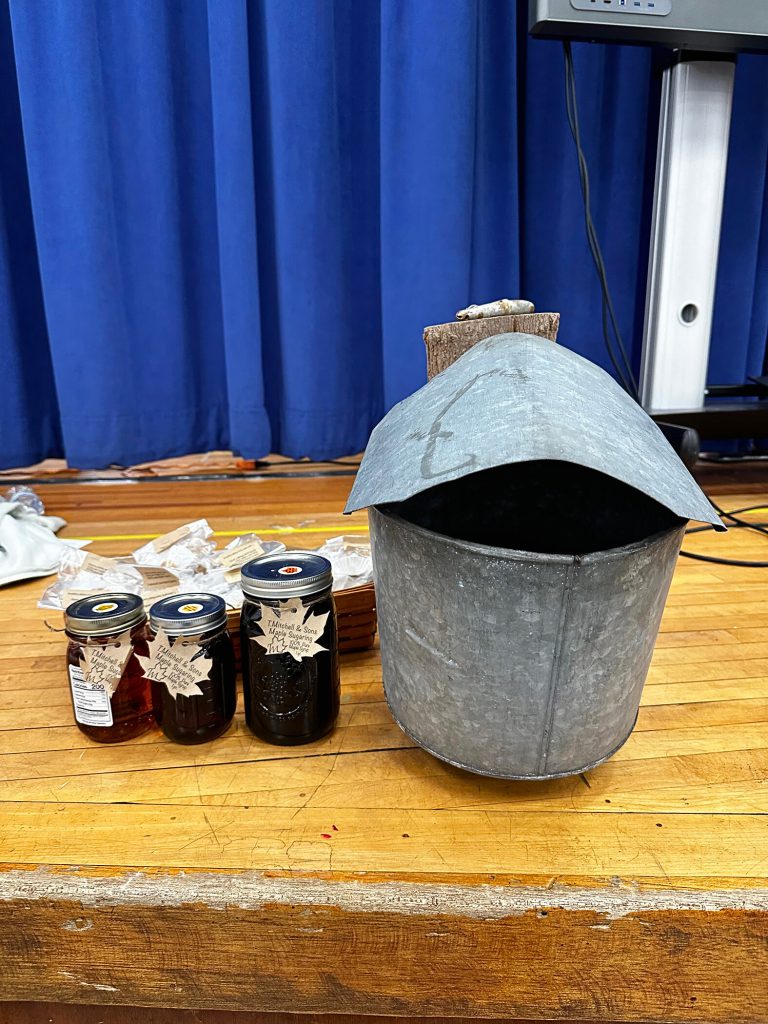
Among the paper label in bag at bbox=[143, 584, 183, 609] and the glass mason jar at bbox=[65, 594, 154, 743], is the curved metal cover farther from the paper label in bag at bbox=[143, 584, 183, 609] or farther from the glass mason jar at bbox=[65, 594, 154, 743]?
the paper label in bag at bbox=[143, 584, 183, 609]

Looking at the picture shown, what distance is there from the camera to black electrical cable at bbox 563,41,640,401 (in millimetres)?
1654

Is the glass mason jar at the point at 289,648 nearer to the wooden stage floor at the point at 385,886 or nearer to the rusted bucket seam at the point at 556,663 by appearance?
the wooden stage floor at the point at 385,886

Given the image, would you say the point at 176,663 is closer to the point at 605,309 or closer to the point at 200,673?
the point at 200,673

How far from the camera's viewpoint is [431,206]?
5.99 ft

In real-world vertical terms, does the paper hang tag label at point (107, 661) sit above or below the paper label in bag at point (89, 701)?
above

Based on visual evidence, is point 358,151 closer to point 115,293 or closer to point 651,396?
point 115,293

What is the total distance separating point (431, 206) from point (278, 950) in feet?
5.56

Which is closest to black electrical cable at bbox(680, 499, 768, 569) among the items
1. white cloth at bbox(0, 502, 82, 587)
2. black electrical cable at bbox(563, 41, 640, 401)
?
black electrical cable at bbox(563, 41, 640, 401)

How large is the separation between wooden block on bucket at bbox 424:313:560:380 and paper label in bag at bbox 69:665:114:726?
1.97 feet

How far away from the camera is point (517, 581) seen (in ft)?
1.79

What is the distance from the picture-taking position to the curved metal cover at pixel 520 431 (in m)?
0.52

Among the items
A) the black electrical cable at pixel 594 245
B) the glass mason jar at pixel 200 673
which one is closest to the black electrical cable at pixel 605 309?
the black electrical cable at pixel 594 245

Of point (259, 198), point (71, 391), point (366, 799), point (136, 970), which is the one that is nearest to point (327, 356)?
point (259, 198)

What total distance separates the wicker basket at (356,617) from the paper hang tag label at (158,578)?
0.15 m
